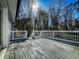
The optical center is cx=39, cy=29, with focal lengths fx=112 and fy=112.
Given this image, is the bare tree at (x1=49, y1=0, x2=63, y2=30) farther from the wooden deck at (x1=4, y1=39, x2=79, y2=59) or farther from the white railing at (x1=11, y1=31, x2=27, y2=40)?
the wooden deck at (x1=4, y1=39, x2=79, y2=59)

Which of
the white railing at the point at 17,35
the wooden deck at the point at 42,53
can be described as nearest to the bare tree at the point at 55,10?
the white railing at the point at 17,35

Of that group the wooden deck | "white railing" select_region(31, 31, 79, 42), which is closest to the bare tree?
"white railing" select_region(31, 31, 79, 42)

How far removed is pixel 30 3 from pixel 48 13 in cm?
567

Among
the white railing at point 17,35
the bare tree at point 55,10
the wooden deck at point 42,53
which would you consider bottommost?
the wooden deck at point 42,53

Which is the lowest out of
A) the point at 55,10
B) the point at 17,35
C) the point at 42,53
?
the point at 42,53

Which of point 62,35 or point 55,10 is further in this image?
point 55,10

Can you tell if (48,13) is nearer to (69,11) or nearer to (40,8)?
(40,8)

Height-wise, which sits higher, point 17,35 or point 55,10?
point 55,10

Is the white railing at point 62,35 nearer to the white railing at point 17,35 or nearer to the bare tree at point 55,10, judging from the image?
the white railing at point 17,35

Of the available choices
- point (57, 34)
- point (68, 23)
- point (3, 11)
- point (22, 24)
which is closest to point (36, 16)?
point (22, 24)

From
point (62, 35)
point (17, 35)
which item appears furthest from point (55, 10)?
point (62, 35)

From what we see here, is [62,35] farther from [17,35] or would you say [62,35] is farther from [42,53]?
[42,53]

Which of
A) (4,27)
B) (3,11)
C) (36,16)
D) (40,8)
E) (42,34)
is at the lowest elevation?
(42,34)

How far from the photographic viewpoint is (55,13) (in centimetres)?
2162
